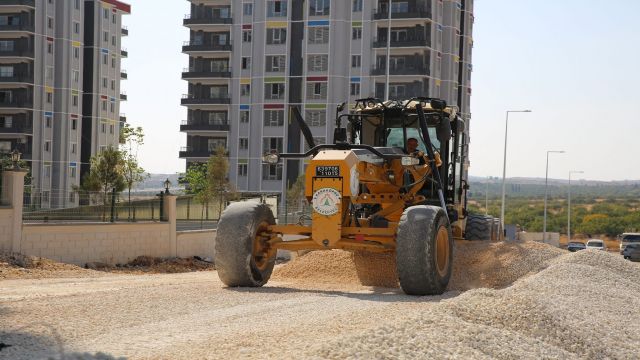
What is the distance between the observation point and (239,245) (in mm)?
16484

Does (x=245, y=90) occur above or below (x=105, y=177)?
above

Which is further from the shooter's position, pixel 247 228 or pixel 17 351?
pixel 247 228

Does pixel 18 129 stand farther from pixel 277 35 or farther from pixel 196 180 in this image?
pixel 277 35

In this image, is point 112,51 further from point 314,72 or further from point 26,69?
point 314,72

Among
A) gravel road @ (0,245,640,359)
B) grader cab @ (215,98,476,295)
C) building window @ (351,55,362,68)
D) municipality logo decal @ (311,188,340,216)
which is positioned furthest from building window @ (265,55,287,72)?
municipality logo decal @ (311,188,340,216)

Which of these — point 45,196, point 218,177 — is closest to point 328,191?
point 45,196

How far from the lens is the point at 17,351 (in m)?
9.44

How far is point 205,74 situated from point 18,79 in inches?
659

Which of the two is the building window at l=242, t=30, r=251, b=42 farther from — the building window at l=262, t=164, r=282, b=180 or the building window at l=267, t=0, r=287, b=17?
the building window at l=262, t=164, r=282, b=180

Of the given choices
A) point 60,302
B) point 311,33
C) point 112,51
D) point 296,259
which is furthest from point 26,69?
point 60,302

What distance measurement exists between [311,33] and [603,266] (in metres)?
67.7

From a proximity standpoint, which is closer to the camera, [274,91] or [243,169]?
[274,91]

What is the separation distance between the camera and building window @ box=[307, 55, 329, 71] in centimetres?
8669

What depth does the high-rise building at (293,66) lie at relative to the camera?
8681 centimetres
